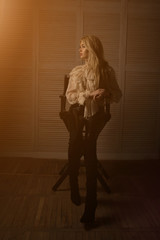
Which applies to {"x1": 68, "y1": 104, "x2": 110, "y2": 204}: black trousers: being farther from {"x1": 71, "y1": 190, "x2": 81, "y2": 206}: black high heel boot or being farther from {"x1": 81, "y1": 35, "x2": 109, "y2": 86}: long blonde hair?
{"x1": 81, "y1": 35, "x2": 109, "y2": 86}: long blonde hair

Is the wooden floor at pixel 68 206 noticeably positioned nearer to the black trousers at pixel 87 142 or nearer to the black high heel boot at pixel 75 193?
the black high heel boot at pixel 75 193

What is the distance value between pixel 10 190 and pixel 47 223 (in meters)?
0.73

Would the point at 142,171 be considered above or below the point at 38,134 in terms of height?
below

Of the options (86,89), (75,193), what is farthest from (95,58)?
(75,193)

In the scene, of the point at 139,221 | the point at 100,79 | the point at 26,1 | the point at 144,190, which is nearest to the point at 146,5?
the point at 26,1

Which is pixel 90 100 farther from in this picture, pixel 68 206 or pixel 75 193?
pixel 68 206

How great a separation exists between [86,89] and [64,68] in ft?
4.94

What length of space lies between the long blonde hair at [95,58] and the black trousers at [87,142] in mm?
293

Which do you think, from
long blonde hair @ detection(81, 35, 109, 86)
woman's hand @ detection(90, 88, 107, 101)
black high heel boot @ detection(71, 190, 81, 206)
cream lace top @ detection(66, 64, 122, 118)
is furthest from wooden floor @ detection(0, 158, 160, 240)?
long blonde hair @ detection(81, 35, 109, 86)

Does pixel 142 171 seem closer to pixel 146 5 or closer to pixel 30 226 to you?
pixel 30 226

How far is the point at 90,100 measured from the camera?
2.27 meters

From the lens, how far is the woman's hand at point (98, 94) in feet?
7.21

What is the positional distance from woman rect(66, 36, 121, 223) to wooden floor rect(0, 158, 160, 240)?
176 millimetres

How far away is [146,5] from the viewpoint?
372cm
